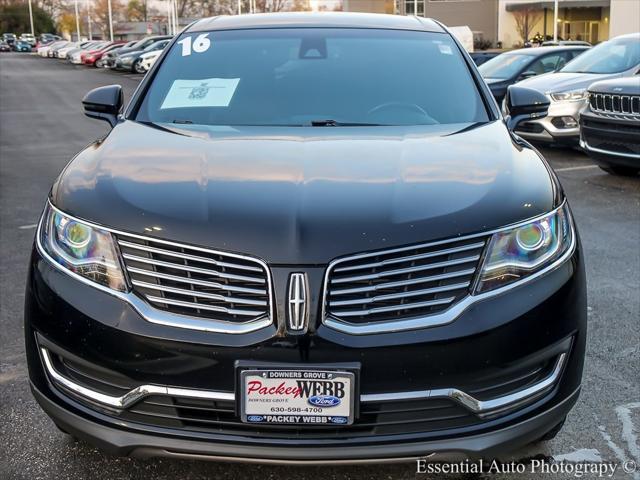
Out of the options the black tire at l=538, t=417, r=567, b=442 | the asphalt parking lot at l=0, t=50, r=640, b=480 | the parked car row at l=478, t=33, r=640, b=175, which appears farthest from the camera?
the parked car row at l=478, t=33, r=640, b=175

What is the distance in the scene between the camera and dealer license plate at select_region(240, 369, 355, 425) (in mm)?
2176

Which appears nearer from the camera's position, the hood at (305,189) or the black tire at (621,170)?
the hood at (305,189)

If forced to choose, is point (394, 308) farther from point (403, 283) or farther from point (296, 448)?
point (296, 448)

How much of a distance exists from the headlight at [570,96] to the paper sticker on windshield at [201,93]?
755cm

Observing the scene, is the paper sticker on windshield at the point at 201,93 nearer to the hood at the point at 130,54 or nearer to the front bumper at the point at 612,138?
the front bumper at the point at 612,138

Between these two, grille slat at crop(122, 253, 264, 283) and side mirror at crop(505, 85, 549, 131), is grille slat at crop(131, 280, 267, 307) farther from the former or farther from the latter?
side mirror at crop(505, 85, 549, 131)

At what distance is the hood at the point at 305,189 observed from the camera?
227cm

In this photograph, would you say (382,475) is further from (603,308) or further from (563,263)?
(603,308)

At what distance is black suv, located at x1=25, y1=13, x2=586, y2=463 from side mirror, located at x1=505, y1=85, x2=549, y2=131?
51.4 inches

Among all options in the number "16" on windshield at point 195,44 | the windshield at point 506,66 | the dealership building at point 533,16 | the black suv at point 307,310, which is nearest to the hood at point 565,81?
the windshield at point 506,66

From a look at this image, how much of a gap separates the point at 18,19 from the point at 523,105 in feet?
391

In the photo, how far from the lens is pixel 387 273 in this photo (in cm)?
225

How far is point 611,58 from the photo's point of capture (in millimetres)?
11180

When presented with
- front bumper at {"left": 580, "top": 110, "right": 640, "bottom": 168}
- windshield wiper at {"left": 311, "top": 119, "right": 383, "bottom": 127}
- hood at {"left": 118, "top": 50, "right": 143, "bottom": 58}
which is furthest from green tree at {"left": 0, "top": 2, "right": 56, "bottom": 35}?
windshield wiper at {"left": 311, "top": 119, "right": 383, "bottom": 127}
